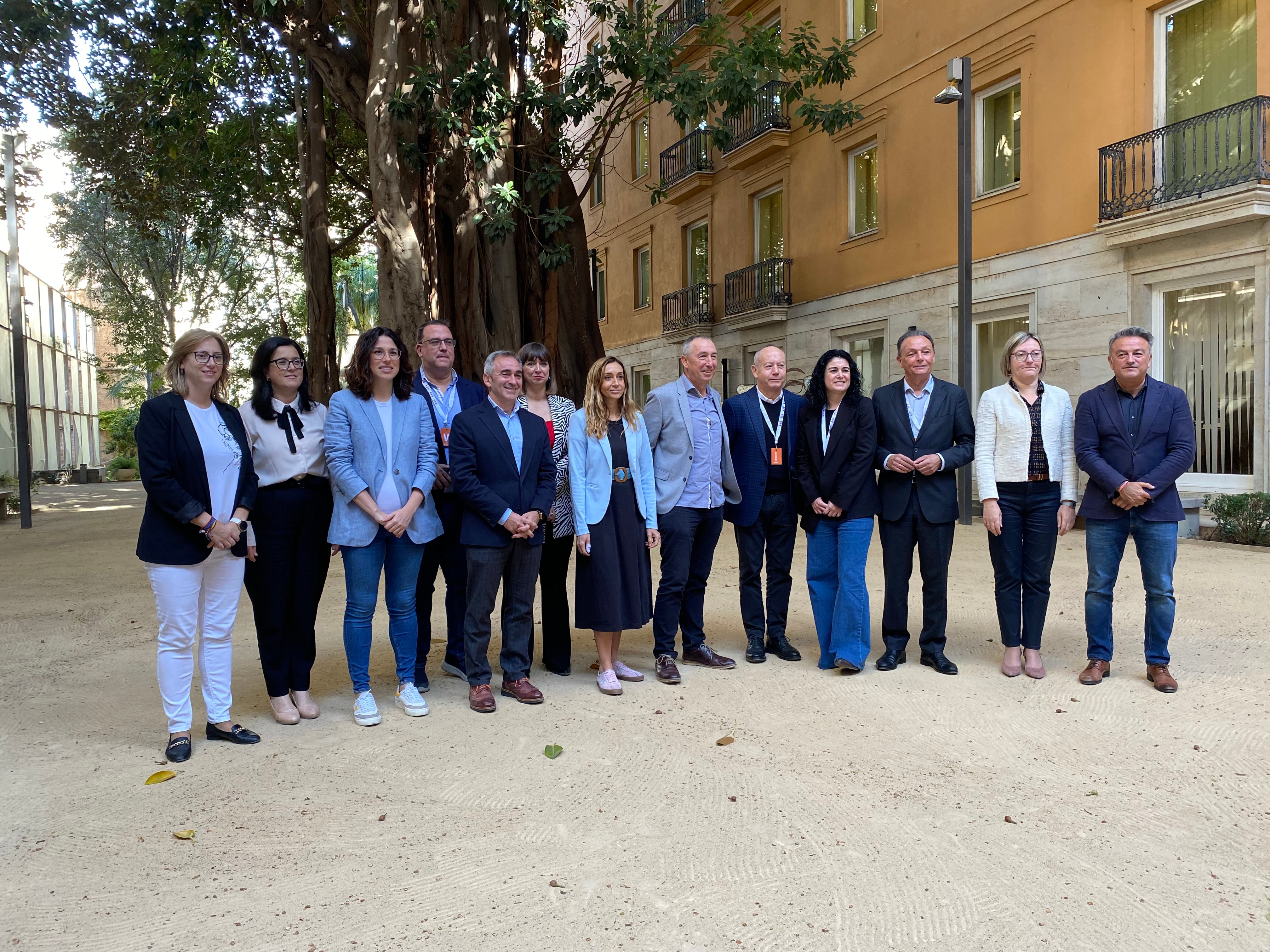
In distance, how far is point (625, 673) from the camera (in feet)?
18.1

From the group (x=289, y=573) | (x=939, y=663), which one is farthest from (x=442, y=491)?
(x=939, y=663)

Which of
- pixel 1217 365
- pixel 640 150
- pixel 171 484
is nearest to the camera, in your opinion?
pixel 171 484

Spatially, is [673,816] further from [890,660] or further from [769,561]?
[769,561]

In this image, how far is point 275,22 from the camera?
11266 millimetres

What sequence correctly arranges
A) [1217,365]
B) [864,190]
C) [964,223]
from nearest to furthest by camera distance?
[1217,365] < [964,223] < [864,190]

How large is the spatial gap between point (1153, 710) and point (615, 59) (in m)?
9.14

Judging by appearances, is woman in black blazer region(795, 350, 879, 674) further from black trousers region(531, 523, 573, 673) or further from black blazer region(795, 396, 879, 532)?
black trousers region(531, 523, 573, 673)

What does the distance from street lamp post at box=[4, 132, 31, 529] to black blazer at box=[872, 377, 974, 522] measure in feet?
50.5

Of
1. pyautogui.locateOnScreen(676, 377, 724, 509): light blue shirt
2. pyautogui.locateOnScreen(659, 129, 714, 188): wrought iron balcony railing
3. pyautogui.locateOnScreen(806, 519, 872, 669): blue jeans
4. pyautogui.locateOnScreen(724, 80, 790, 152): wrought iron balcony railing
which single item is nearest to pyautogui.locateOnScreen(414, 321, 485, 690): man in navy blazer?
pyautogui.locateOnScreen(676, 377, 724, 509): light blue shirt

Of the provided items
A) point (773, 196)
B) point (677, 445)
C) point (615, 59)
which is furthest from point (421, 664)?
point (773, 196)


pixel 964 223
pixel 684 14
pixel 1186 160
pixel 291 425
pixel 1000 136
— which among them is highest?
pixel 684 14

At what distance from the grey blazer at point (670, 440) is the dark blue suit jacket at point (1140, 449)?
2.07m

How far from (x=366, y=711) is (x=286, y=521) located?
3.35 feet

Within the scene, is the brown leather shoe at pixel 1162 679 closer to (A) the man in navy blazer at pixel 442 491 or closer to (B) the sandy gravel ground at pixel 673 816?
(B) the sandy gravel ground at pixel 673 816
